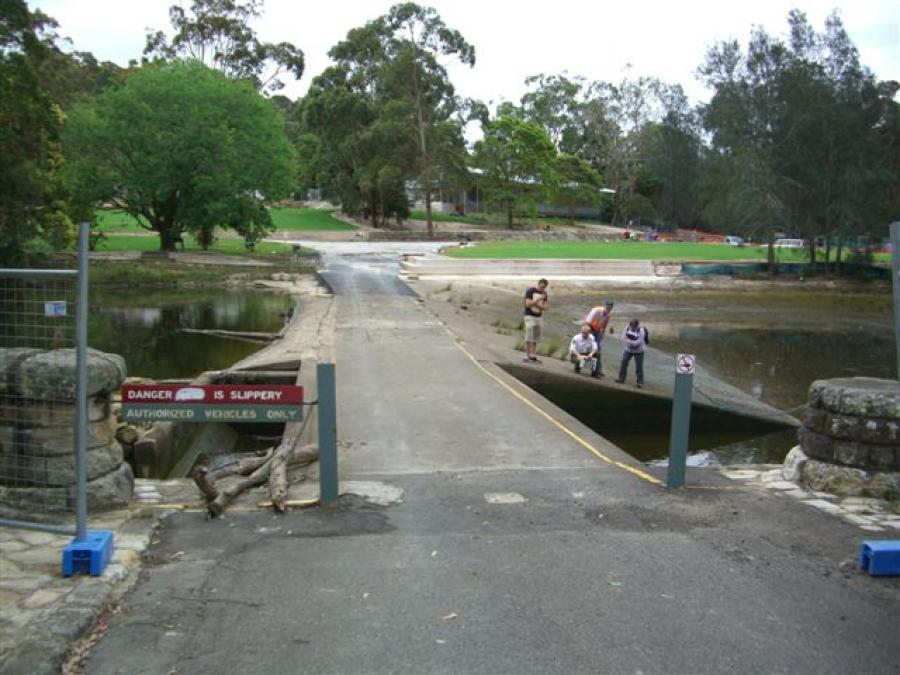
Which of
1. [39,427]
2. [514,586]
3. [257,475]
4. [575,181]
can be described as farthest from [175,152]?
[575,181]

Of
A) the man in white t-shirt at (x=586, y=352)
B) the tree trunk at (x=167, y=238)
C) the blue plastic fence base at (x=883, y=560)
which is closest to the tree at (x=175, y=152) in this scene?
the tree trunk at (x=167, y=238)

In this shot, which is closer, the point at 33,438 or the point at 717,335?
the point at 33,438

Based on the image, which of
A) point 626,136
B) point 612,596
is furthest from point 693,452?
point 626,136

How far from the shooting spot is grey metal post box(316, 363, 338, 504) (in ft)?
24.4

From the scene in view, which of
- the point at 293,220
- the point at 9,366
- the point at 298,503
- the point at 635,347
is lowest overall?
the point at 298,503

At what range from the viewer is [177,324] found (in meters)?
29.9

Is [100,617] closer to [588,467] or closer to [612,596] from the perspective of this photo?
[612,596]

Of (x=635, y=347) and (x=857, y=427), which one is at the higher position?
(x=857, y=427)

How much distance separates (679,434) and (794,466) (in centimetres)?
124

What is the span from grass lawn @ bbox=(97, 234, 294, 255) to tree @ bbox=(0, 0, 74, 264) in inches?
670

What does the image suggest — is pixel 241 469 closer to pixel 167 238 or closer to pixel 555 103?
pixel 167 238

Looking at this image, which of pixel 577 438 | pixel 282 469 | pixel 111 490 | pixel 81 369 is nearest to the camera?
pixel 81 369

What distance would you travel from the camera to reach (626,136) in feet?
320

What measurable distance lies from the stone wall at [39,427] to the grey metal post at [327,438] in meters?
1.79
